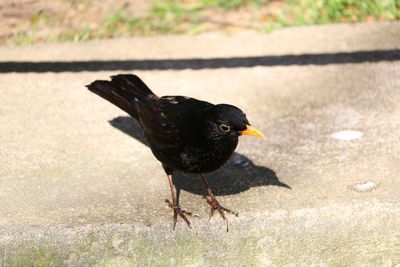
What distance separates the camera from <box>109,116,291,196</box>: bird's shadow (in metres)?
4.29

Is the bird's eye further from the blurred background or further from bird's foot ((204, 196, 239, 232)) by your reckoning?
the blurred background

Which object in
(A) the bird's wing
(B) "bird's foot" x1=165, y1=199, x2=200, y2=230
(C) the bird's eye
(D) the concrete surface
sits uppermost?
(C) the bird's eye

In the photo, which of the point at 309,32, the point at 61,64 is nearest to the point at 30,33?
the point at 61,64

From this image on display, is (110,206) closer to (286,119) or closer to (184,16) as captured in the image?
(286,119)

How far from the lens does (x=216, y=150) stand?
3881mm

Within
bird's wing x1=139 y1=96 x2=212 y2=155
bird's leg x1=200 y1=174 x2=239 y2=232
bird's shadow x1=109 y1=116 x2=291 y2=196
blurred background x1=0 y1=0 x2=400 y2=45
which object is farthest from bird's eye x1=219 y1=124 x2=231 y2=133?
blurred background x1=0 y1=0 x2=400 y2=45

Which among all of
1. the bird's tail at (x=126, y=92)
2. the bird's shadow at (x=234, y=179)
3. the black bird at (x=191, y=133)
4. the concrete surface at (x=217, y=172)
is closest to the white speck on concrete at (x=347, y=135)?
the concrete surface at (x=217, y=172)

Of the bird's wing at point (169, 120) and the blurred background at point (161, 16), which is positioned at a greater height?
the bird's wing at point (169, 120)

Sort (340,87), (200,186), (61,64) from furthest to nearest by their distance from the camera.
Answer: (61,64) → (340,87) → (200,186)

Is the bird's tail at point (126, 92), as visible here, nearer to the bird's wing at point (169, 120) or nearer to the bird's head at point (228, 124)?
the bird's wing at point (169, 120)

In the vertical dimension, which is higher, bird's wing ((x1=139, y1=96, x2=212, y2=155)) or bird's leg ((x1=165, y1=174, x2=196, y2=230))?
bird's wing ((x1=139, y1=96, x2=212, y2=155))

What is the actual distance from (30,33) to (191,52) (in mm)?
1476

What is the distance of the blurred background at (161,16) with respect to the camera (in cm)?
670

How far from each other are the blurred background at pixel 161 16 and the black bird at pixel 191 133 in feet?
8.05
